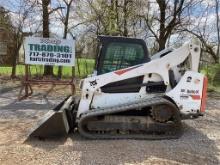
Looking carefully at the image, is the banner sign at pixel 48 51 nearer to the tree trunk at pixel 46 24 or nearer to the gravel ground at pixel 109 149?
the gravel ground at pixel 109 149

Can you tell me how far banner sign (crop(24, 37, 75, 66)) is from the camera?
1345 cm

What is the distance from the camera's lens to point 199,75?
7918mm

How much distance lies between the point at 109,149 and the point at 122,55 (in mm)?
2183

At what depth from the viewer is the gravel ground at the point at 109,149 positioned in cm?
634

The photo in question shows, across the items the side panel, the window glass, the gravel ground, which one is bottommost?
the gravel ground

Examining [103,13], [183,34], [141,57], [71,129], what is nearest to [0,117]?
[71,129]

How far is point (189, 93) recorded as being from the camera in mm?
7891

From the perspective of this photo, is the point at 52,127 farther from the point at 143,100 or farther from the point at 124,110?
the point at 143,100

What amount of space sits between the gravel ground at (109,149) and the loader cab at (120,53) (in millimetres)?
1576

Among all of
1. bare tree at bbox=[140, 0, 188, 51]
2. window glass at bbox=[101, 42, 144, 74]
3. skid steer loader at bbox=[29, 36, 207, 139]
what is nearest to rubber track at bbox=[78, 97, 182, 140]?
skid steer loader at bbox=[29, 36, 207, 139]

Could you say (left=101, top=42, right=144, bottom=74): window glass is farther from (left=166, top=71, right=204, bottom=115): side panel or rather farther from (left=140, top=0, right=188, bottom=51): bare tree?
(left=140, top=0, right=188, bottom=51): bare tree

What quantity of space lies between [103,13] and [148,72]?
12555mm

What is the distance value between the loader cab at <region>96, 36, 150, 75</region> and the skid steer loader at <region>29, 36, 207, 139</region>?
17 cm

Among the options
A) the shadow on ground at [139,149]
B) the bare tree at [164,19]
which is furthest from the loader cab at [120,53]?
the bare tree at [164,19]
